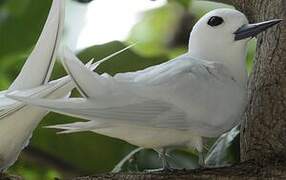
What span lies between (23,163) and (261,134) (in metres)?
0.59

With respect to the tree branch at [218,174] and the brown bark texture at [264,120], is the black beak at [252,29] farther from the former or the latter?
the tree branch at [218,174]

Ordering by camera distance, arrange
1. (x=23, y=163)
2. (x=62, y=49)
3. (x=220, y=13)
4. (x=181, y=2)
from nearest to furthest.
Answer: (x=62, y=49), (x=220, y=13), (x=23, y=163), (x=181, y=2)

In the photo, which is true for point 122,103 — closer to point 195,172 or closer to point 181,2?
point 195,172

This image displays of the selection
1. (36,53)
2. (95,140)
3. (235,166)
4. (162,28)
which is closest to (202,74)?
(235,166)

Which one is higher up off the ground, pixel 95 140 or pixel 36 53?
pixel 36 53

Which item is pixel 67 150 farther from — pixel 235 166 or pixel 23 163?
pixel 235 166

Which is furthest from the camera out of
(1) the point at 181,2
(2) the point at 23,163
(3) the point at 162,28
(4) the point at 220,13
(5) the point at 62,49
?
(3) the point at 162,28

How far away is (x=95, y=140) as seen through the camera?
1.53 metres

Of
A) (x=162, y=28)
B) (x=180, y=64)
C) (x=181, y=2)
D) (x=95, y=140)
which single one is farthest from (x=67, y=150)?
(x=162, y=28)

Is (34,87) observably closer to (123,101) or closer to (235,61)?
(123,101)

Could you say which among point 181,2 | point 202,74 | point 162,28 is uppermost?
point 202,74

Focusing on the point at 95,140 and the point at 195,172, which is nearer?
the point at 195,172

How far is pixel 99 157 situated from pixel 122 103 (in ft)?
1.82

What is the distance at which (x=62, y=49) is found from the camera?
99 cm
